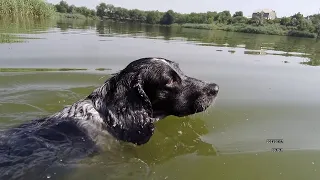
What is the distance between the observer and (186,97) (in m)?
4.73

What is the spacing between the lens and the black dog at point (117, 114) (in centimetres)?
407

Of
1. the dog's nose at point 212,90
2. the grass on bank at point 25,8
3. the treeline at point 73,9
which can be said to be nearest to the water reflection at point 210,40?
the grass on bank at point 25,8

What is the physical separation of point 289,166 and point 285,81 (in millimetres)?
5417

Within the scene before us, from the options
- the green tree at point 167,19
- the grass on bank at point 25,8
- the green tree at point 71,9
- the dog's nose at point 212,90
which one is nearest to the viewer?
the dog's nose at point 212,90

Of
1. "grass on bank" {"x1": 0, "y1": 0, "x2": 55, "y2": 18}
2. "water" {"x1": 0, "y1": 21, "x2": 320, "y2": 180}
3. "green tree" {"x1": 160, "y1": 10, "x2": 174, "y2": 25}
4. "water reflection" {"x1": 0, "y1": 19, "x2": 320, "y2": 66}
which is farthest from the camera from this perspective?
"green tree" {"x1": 160, "y1": 10, "x2": 174, "y2": 25}

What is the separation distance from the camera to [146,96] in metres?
4.51

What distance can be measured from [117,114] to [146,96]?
0.50 metres

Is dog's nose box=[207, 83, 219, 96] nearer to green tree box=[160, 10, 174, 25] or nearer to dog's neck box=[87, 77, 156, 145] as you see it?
dog's neck box=[87, 77, 156, 145]

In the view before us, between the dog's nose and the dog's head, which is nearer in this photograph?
the dog's head

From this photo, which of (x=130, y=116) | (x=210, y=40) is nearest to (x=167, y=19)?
(x=210, y=40)

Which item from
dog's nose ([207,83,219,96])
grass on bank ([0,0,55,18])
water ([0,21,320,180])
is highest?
grass on bank ([0,0,55,18])

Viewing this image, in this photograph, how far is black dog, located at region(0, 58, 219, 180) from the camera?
13.4 ft

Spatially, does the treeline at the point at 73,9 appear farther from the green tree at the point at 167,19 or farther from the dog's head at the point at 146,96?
the dog's head at the point at 146,96

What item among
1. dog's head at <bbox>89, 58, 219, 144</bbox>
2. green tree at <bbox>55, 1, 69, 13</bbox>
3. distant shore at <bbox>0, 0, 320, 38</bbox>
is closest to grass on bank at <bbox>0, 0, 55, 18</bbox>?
distant shore at <bbox>0, 0, 320, 38</bbox>
